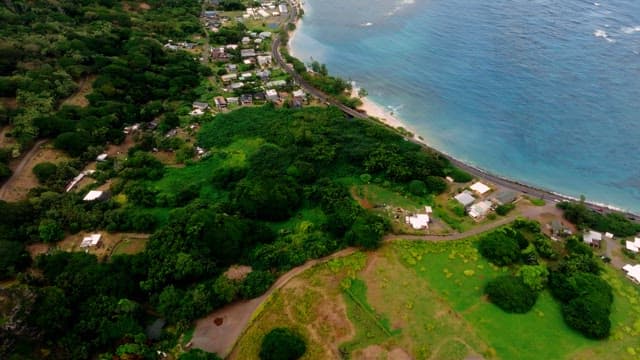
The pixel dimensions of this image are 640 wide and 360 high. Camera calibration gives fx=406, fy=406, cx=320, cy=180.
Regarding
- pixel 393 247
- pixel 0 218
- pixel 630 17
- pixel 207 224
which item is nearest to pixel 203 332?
pixel 207 224

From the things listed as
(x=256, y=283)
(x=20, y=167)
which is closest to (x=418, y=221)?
(x=256, y=283)

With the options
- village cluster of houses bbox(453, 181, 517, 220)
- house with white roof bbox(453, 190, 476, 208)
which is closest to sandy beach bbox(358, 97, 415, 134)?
village cluster of houses bbox(453, 181, 517, 220)

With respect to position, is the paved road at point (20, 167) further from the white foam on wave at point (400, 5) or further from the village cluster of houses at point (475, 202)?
the white foam on wave at point (400, 5)

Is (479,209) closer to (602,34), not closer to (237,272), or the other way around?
(237,272)

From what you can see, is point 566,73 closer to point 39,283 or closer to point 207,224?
point 207,224

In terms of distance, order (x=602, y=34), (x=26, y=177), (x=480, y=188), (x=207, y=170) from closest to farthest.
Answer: (x=26, y=177)
(x=480, y=188)
(x=207, y=170)
(x=602, y=34)
